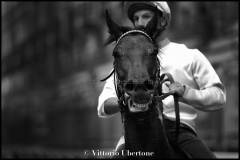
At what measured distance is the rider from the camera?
4328 millimetres

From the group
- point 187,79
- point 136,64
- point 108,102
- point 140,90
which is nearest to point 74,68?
point 187,79

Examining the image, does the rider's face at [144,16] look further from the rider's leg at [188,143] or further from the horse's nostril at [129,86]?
the horse's nostril at [129,86]

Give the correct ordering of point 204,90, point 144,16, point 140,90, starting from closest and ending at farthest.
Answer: point 140,90 < point 204,90 < point 144,16

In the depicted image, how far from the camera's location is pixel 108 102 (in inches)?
172

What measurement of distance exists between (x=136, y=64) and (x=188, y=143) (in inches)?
31.3

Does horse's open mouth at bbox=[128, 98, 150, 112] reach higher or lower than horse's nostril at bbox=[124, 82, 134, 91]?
lower

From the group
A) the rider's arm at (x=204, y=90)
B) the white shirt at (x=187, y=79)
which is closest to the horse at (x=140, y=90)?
the rider's arm at (x=204, y=90)

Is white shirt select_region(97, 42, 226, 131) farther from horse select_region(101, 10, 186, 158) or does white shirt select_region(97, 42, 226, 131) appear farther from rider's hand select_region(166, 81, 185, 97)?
horse select_region(101, 10, 186, 158)

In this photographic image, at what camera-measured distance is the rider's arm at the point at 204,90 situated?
4.28 metres

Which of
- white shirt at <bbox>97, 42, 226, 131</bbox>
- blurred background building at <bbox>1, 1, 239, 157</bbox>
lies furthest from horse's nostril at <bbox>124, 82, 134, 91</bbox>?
blurred background building at <bbox>1, 1, 239, 157</bbox>

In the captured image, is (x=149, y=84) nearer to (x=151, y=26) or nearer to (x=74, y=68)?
(x=151, y=26)

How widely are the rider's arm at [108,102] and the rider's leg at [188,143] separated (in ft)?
1.29

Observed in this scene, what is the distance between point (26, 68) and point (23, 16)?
499 cm

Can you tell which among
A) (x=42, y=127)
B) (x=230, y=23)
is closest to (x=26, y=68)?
(x=42, y=127)
